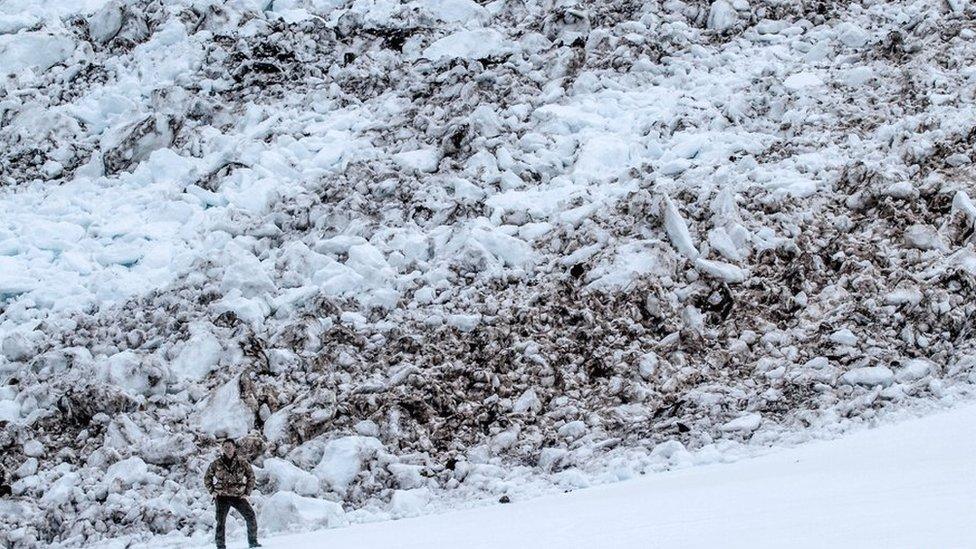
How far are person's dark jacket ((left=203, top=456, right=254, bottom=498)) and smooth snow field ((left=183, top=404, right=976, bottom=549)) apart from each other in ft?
1.73

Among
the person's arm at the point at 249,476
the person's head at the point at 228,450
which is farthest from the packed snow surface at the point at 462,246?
the person's head at the point at 228,450

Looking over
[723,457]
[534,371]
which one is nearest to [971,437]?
[723,457]

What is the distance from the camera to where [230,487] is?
839cm

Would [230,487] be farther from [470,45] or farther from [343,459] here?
[470,45]

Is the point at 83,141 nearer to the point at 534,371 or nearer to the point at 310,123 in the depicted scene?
the point at 310,123

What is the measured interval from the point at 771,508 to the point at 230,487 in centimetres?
427

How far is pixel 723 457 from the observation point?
9164mm

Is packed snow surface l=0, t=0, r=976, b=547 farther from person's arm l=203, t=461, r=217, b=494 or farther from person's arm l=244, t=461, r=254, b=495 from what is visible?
person's arm l=203, t=461, r=217, b=494

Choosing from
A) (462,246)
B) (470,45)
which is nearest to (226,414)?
(462,246)

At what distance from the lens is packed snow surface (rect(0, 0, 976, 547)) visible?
9.70 m

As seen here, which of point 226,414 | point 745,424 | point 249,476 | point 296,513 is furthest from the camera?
point 226,414

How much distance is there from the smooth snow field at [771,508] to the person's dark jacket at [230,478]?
1.73ft

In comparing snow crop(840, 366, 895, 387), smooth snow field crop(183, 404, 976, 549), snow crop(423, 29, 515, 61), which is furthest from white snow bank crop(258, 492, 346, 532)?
snow crop(423, 29, 515, 61)

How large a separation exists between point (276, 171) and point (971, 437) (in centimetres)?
896
